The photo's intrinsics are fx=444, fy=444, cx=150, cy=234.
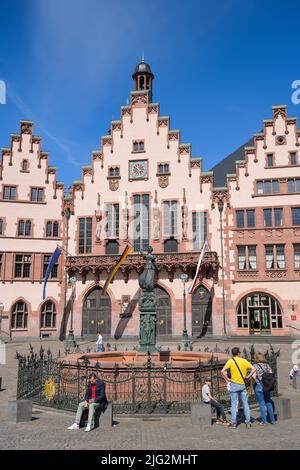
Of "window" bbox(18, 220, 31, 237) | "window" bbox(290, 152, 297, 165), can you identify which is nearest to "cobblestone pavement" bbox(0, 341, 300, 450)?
"window" bbox(290, 152, 297, 165)

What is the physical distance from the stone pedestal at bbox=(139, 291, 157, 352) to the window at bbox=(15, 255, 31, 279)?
2400cm

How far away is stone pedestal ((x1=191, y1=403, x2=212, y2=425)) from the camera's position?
1145 cm

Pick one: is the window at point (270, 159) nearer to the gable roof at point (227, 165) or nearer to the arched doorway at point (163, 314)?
the gable roof at point (227, 165)

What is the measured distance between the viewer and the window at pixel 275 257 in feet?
122

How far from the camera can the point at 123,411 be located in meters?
12.7

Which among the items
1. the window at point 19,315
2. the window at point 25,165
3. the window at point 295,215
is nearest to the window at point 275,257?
the window at point 295,215

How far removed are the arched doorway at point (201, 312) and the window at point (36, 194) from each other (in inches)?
670

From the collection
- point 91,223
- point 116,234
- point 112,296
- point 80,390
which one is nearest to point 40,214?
point 91,223

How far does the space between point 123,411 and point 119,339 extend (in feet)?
86.0

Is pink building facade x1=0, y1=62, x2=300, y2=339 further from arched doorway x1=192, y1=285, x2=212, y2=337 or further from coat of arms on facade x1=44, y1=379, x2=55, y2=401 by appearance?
coat of arms on facade x1=44, y1=379, x2=55, y2=401

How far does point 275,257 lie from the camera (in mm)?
37438
